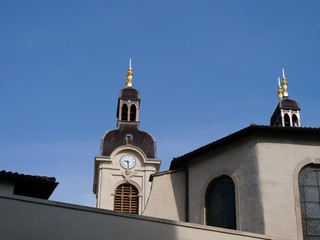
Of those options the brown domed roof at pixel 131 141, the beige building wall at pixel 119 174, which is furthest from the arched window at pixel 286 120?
the brown domed roof at pixel 131 141

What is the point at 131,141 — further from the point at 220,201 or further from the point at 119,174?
the point at 220,201

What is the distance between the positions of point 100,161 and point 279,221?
89.4 ft

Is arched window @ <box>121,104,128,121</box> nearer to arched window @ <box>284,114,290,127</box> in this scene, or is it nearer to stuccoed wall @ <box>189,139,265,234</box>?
arched window @ <box>284,114,290,127</box>

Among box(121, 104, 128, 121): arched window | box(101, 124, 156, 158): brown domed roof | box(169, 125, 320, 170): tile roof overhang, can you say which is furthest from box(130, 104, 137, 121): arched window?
box(169, 125, 320, 170): tile roof overhang

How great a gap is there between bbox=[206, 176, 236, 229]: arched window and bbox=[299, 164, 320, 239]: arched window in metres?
2.19

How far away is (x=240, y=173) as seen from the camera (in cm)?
2164

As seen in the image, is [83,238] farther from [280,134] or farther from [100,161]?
[100,161]

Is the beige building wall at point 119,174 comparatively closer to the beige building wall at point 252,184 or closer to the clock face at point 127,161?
the clock face at point 127,161

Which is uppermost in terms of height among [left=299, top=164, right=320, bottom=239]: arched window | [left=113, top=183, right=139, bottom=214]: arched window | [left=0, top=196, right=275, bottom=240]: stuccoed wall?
[left=113, top=183, right=139, bottom=214]: arched window

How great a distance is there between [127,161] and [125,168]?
624mm

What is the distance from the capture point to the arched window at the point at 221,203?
2147cm

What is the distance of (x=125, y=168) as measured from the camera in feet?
152

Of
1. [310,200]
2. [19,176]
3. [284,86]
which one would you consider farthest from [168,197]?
[284,86]

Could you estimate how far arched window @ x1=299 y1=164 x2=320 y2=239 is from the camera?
20375mm
